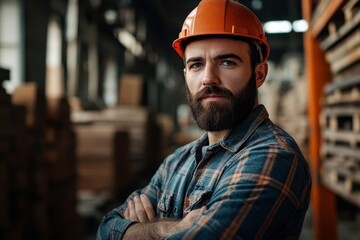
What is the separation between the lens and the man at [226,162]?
1556mm

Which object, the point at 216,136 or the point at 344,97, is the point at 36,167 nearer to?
the point at 216,136

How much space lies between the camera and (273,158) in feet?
5.39

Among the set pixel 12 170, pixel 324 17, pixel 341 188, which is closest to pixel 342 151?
pixel 341 188

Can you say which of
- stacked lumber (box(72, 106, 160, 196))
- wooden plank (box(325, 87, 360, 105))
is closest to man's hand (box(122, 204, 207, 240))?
wooden plank (box(325, 87, 360, 105))

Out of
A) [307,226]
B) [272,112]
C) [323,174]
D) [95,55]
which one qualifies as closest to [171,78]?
[272,112]

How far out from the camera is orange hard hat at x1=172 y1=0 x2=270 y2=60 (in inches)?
75.8

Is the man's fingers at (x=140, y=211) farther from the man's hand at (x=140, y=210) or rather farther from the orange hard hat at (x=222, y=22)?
the orange hard hat at (x=222, y=22)

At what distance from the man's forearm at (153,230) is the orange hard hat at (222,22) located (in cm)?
88

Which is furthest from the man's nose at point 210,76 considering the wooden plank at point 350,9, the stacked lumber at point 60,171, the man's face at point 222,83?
the stacked lumber at point 60,171

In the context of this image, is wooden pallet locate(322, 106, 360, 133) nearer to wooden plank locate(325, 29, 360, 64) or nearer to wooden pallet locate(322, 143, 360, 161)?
wooden pallet locate(322, 143, 360, 161)

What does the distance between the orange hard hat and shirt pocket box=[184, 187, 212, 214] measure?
0.72 metres

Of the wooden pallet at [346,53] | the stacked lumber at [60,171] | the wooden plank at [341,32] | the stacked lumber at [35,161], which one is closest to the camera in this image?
the wooden plank at [341,32]

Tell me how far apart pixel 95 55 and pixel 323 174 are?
24.9 ft

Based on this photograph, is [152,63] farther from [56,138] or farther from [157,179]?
[157,179]
